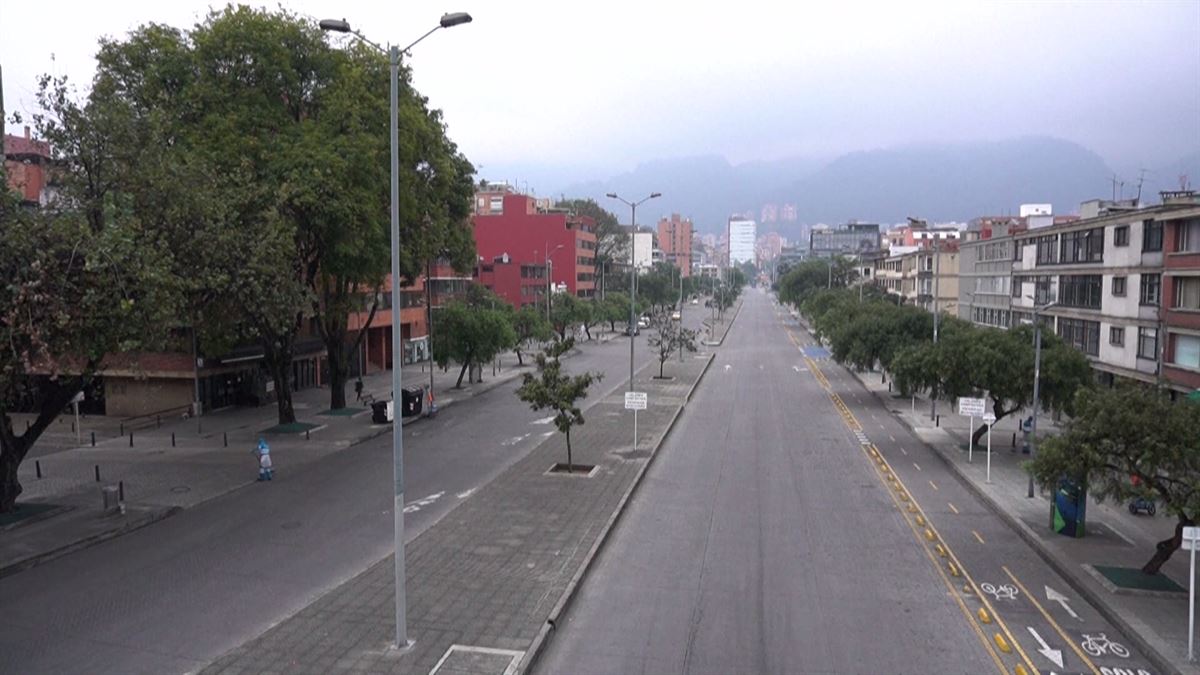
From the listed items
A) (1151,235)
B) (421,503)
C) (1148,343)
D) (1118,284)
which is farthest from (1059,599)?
(1118,284)

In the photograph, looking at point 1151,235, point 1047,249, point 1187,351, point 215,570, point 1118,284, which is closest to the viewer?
point 215,570

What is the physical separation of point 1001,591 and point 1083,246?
30.8m

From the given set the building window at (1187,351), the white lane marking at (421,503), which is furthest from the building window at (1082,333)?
the white lane marking at (421,503)

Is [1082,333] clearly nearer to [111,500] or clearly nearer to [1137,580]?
[1137,580]

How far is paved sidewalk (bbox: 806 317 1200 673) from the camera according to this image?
13.7m

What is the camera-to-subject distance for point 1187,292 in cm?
3042

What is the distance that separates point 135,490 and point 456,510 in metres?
9.42

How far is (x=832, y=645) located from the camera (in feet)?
42.2

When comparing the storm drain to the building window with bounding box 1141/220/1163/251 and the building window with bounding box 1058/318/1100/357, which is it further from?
the building window with bounding box 1058/318/1100/357

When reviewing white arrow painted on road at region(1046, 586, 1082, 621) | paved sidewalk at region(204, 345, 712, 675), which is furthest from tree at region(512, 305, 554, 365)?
white arrow painted on road at region(1046, 586, 1082, 621)

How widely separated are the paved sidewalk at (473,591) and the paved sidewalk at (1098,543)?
9.29m

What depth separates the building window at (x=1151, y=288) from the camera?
32469 millimetres

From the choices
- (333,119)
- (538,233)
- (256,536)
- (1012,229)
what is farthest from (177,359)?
(538,233)

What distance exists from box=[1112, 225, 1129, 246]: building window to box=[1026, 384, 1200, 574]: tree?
21.9 m
